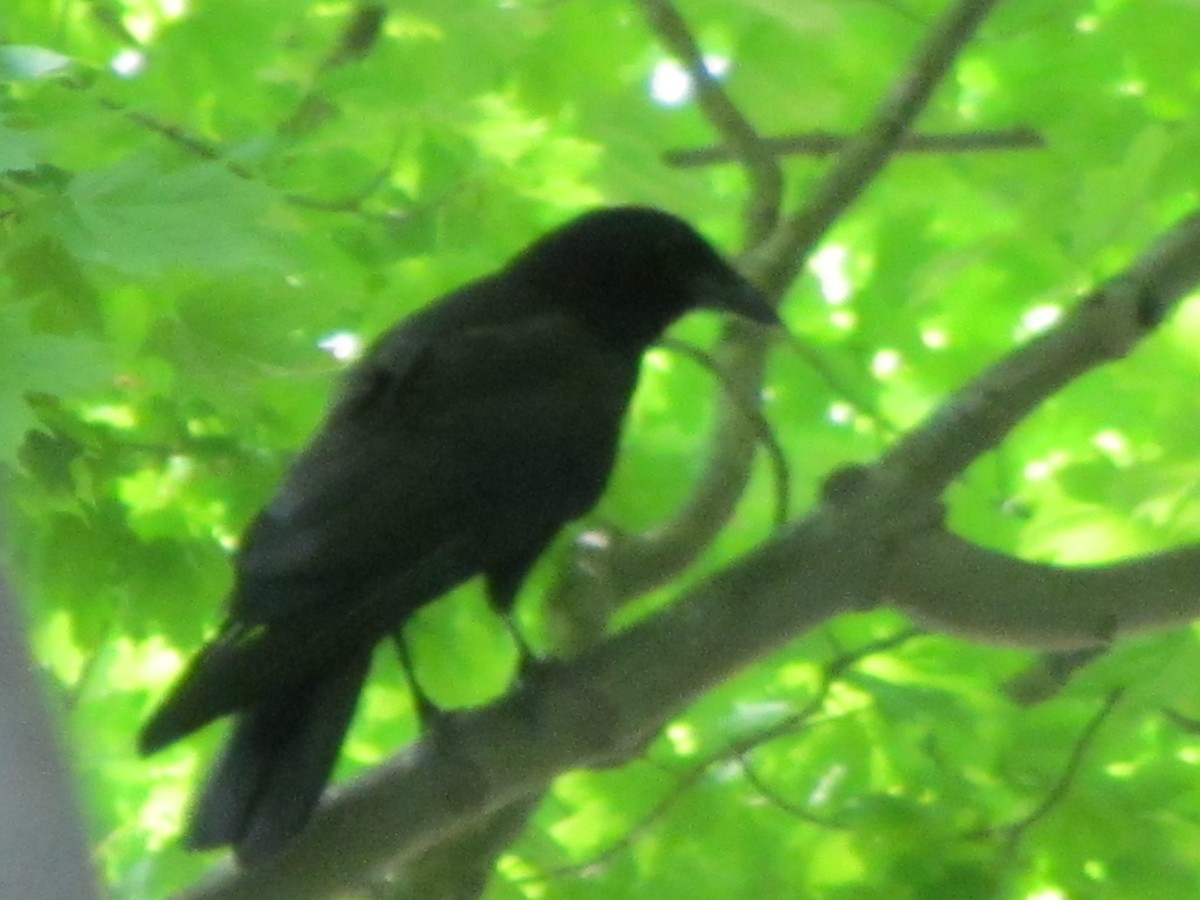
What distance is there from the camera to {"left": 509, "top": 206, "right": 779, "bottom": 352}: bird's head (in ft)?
7.19

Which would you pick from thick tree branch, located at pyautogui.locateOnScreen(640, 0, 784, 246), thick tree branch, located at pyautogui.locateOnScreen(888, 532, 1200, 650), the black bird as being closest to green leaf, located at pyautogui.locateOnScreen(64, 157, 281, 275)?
the black bird

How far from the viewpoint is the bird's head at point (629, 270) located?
7.19 feet

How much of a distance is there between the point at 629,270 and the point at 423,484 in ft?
1.93

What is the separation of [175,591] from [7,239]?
0.48m

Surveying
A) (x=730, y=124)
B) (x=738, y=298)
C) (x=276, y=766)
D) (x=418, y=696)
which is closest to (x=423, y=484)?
(x=418, y=696)

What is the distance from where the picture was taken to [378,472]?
1748 millimetres

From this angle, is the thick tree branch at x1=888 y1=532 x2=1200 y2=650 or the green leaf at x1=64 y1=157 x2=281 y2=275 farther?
the thick tree branch at x1=888 y1=532 x2=1200 y2=650

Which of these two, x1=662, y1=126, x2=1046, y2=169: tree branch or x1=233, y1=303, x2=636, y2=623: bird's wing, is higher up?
x1=662, y1=126, x2=1046, y2=169: tree branch

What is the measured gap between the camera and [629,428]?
247cm

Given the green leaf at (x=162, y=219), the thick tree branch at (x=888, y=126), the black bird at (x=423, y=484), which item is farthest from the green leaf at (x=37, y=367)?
the thick tree branch at (x=888, y=126)

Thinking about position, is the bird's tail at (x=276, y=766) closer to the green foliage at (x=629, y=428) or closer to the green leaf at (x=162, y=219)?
the green foliage at (x=629, y=428)

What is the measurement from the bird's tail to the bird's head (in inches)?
28.7

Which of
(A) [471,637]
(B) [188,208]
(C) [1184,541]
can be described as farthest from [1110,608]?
(B) [188,208]

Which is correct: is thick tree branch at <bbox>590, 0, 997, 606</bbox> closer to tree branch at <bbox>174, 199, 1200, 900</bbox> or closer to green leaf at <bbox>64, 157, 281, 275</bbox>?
tree branch at <bbox>174, 199, 1200, 900</bbox>
